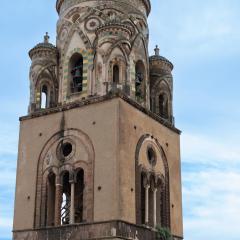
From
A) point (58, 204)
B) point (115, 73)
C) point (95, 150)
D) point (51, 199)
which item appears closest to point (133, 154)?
point (95, 150)

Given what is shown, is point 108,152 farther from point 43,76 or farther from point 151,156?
point 43,76

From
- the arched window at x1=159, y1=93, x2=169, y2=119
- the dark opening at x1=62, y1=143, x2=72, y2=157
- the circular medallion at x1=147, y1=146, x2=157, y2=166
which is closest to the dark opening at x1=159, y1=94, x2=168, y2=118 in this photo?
the arched window at x1=159, y1=93, x2=169, y2=119

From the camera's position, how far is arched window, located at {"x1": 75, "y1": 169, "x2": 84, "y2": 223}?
72.4 ft

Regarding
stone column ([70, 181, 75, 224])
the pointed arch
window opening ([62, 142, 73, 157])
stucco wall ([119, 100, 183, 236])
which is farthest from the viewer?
window opening ([62, 142, 73, 157])

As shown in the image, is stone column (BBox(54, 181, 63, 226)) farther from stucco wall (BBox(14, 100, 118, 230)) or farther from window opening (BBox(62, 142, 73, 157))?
window opening (BBox(62, 142, 73, 157))

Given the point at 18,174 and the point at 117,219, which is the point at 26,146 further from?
the point at 117,219

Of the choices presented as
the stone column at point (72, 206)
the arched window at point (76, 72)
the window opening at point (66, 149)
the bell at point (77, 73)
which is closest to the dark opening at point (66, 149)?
the window opening at point (66, 149)

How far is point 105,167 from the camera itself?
2083 centimetres

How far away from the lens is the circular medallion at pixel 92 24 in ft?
80.6

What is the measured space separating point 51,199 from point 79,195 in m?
1.17

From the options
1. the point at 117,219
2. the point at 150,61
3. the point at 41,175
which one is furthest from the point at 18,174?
the point at 150,61

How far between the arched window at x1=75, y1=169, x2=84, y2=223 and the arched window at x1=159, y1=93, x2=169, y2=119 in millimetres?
5418

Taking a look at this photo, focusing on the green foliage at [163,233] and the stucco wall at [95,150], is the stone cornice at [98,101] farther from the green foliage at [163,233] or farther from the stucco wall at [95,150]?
the green foliage at [163,233]

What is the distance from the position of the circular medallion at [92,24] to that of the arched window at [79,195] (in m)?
6.71
